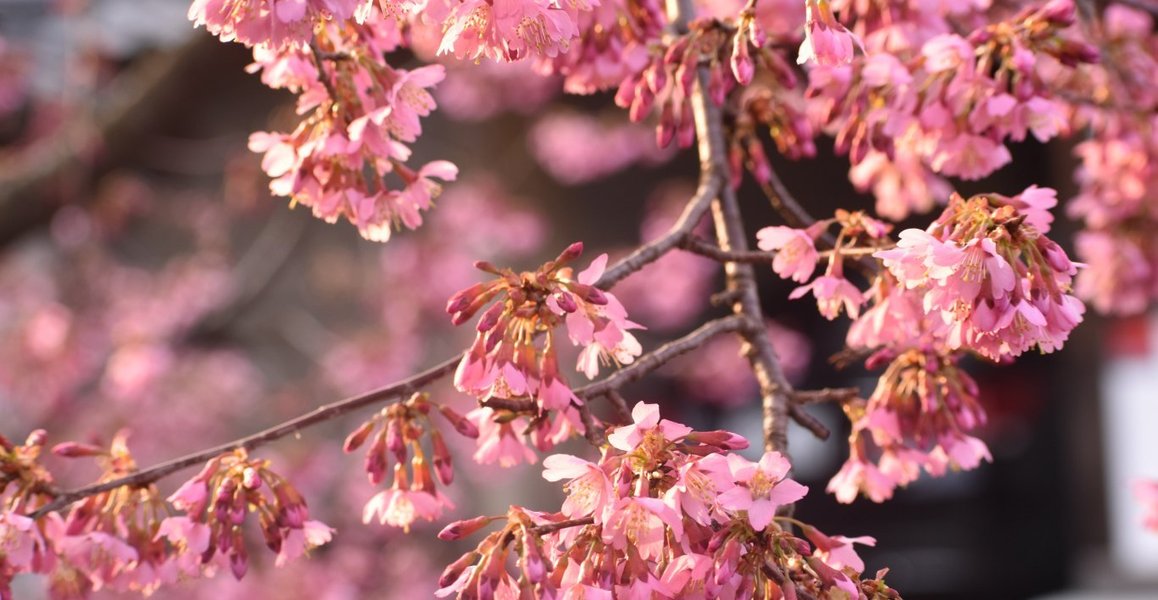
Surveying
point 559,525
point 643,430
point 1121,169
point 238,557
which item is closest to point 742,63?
point 643,430

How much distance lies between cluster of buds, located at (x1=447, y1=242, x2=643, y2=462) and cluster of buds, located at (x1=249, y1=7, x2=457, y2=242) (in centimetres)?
27

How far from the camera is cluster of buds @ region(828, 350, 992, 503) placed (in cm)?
155

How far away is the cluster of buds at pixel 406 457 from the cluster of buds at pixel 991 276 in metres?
0.54

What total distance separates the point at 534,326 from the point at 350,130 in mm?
353

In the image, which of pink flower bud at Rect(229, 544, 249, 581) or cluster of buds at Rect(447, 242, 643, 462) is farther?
pink flower bud at Rect(229, 544, 249, 581)

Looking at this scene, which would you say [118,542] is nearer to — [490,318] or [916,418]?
[490,318]

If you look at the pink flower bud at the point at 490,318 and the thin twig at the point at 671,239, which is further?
the thin twig at the point at 671,239

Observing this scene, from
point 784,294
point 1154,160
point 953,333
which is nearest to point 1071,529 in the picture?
point 784,294

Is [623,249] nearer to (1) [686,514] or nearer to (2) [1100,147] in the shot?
(2) [1100,147]

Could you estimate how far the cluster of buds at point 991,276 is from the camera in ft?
3.85

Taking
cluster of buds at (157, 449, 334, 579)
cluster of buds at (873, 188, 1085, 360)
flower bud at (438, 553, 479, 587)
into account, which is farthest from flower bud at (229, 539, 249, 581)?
cluster of buds at (873, 188, 1085, 360)

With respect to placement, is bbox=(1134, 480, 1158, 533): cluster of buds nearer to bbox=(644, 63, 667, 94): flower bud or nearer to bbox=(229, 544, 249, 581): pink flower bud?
bbox=(644, 63, 667, 94): flower bud

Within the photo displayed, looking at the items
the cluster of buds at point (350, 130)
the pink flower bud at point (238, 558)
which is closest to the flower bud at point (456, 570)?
the pink flower bud at point (238, 558)

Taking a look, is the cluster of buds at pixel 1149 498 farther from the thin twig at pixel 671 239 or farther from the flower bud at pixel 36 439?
the flower bud at pixel 36 439
